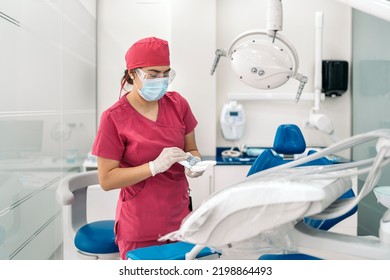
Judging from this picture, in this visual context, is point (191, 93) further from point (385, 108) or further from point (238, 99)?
point (385, 108)

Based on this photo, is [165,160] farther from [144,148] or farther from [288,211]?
[288,211]

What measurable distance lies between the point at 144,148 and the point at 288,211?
0.84 meters

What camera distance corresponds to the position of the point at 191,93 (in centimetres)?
294

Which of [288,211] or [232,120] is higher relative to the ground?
[232,120]

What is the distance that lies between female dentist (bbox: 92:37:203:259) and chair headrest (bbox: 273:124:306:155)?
1.11 feet

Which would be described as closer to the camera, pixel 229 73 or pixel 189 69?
pixel 189 69

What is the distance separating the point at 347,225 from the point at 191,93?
1.35 meters

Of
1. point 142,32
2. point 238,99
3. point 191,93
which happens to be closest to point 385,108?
point 238,99

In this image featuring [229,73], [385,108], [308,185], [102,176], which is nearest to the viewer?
[308,185]

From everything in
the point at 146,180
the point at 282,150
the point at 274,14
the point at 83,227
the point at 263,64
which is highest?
the point at 274,14

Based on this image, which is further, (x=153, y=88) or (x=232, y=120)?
(x=232, y=120)

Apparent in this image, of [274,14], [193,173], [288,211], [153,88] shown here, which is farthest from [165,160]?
[288,211]

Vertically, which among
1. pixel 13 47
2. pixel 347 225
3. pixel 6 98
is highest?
pixel 13 47

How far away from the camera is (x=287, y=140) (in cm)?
154
